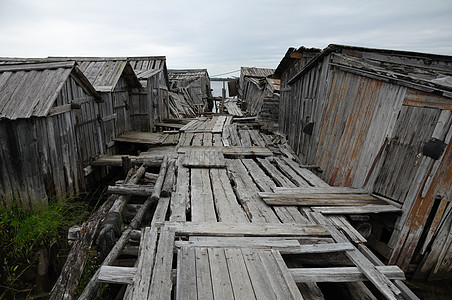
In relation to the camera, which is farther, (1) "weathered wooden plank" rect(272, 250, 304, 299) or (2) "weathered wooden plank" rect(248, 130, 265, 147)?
(2) "weathered wooden plank" rect(248, 130, 265, 147)

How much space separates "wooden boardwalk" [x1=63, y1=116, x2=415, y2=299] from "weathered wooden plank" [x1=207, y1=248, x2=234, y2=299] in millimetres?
11

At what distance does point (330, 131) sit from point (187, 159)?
403cm

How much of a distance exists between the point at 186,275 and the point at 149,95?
12.2 metres

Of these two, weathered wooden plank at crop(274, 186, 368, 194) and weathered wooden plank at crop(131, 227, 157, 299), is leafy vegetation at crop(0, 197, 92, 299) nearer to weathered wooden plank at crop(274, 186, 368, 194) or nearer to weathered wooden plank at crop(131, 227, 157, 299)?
weathered wooden plank at crop(131, 227, 157, 299)

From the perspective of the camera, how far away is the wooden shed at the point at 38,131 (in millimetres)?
5645

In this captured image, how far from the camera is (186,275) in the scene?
2.67 m

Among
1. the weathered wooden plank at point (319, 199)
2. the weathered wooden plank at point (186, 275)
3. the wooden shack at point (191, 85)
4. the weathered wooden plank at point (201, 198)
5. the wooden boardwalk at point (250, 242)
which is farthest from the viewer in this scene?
the wooden shack at point (191, 85)

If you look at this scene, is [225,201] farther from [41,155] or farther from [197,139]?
[197,139]

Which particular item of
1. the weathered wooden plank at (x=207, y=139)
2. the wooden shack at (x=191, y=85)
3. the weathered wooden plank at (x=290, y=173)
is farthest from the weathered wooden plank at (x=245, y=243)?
the wooden shack at (x=191, y=85)

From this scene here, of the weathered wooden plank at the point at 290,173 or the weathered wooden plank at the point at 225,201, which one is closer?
the weathered wooden plank at the point at 225,201

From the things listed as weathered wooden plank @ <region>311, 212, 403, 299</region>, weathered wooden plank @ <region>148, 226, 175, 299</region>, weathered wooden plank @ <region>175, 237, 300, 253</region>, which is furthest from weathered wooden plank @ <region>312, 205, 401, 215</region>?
weathered wooden plank @ <region>148, 226, 175, 299</region>

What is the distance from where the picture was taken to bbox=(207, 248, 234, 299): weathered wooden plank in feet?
8.11

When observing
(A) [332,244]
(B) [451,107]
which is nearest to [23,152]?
(A) [332,244]

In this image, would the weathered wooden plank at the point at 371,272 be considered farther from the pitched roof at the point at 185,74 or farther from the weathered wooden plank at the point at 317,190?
the pitched roof at the point at 185,74
